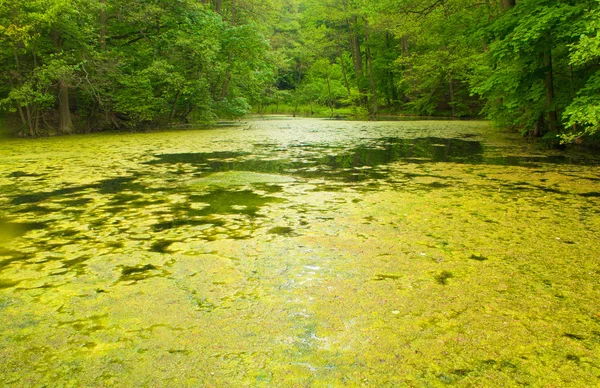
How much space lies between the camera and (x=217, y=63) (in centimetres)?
1400

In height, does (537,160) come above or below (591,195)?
above

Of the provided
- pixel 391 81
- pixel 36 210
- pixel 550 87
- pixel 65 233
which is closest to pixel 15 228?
pixel 65 233

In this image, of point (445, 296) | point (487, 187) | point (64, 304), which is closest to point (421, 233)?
point (445, 296)

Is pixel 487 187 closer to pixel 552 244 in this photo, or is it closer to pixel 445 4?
pixel 552 244

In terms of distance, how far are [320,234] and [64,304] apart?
166 cm

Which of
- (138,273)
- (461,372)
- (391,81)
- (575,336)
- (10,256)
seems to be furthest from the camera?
(391,81)

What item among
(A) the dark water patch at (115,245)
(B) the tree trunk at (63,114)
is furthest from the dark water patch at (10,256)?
(B) the tree trunk at (63,114)

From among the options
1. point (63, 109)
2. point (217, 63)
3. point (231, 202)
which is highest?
point (217, 63)

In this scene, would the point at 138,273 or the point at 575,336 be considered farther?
the point at 138,273

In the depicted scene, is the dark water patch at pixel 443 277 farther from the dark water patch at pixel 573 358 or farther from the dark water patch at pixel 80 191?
the dark water patch at pixel 80 191

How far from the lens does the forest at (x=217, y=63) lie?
6766mm

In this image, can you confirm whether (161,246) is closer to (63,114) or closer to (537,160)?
(537,160)

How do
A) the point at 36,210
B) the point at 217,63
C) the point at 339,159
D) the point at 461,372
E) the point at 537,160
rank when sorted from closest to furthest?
the point at 461,372 < the point at 36,210 < the point at 537,160 < the point at 339,159 < the point at 217,63

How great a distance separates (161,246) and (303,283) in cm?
111
